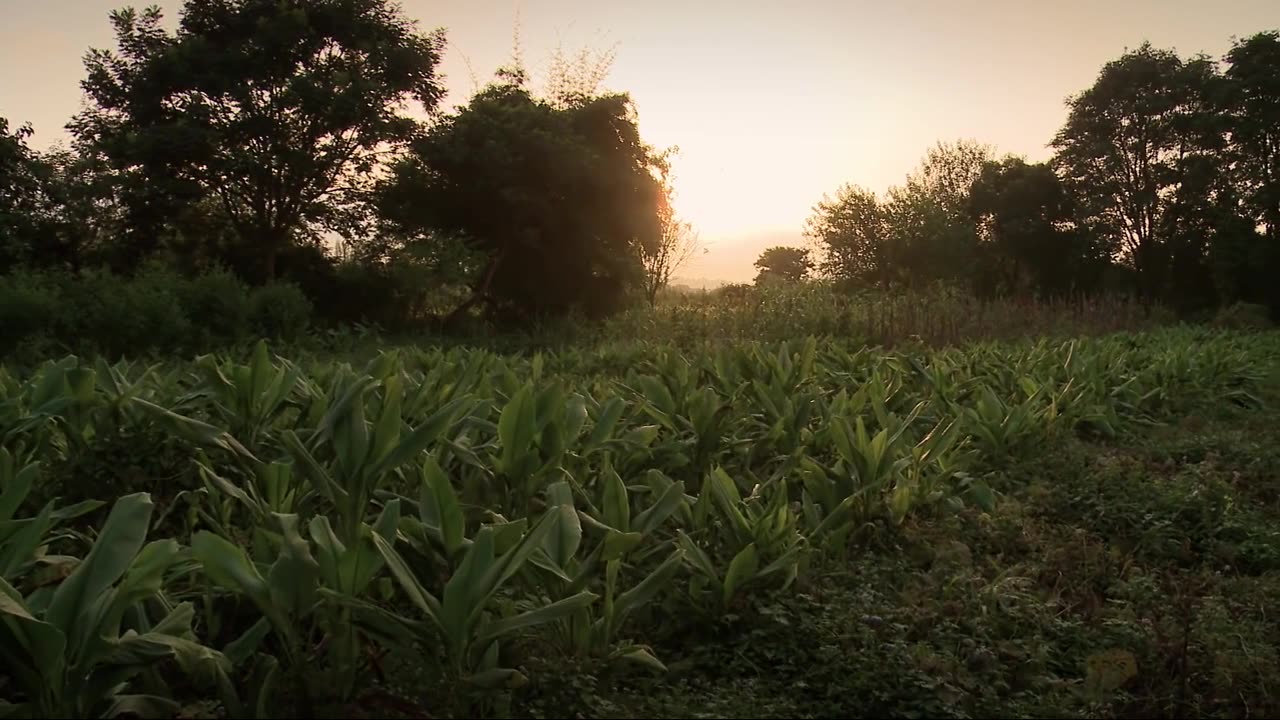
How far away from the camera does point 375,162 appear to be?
16250 mm

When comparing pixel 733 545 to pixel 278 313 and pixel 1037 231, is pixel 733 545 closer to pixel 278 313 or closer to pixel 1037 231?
pixel 278 313

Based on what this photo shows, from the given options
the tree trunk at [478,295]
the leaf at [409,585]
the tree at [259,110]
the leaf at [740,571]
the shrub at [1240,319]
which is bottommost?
the leaf at [740,571]

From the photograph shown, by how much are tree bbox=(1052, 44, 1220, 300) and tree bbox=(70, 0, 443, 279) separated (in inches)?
765

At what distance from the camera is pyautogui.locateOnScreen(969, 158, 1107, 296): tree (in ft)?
84.3

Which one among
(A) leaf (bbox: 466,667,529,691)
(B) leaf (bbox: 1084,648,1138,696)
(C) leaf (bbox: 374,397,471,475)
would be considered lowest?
(B) leaf (bbox: 1084,648,1138,696)

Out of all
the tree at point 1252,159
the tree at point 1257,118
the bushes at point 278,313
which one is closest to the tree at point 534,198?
the bushes at point 278,313

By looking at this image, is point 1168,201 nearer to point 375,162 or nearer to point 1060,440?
point 375,162

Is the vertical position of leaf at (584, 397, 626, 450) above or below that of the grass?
above

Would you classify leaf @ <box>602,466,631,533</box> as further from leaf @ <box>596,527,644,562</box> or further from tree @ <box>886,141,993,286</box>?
tree @ <box>886,141,993,286</box>

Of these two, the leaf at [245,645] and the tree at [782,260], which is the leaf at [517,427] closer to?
the leaf at [245,645]

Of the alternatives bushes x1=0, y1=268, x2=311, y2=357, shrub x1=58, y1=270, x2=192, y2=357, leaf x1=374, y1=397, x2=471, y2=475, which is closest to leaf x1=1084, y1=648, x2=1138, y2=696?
leaf x1=374, y1=397, x2=471, y2=475

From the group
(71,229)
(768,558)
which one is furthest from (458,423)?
(71,229)

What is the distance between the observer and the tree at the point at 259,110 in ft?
48.6

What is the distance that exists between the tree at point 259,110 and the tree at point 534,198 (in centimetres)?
119
